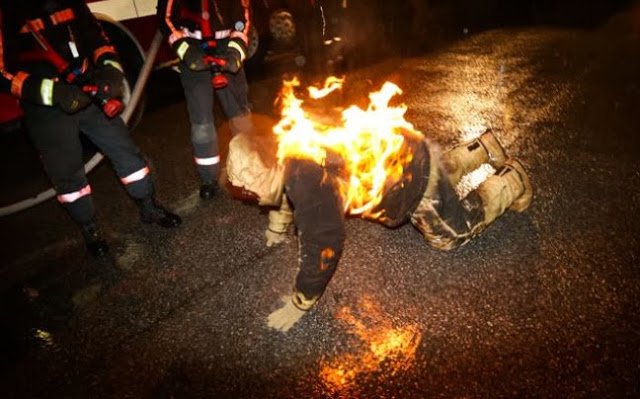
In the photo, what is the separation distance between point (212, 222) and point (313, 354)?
1.65m

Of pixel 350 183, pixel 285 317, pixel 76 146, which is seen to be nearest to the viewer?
pixel 350 183

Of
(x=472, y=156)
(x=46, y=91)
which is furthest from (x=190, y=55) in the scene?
(x=472, y=156)

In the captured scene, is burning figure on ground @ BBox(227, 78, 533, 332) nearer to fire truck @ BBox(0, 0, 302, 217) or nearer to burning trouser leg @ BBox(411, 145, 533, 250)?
burning trouser leg @ BBox(411, 145, 533, 250)

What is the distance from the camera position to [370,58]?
6820 millimetres

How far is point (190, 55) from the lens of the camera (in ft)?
10.6

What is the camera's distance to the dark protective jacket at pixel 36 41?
8.52 ft

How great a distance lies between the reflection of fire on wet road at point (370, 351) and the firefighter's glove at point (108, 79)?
2.35 meters

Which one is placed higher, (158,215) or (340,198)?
(340,198)

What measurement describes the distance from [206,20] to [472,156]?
253cm

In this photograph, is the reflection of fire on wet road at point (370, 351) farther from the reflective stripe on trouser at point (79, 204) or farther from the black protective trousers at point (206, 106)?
the reflective stripe on trouser at point (79, 204)

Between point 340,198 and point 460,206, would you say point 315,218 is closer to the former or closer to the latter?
point 340,198

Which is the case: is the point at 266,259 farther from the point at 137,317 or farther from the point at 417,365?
the point at 417,365

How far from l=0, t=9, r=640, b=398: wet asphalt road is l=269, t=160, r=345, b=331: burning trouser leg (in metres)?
0.57

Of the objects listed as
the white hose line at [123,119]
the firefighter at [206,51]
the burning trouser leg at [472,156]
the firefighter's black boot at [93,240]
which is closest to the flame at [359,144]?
the burning trouser leg at [472,156]
